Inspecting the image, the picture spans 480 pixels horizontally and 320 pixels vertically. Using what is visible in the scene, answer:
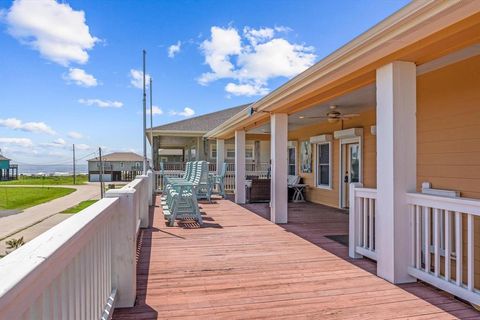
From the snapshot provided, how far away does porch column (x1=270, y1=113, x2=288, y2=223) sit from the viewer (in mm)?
6574

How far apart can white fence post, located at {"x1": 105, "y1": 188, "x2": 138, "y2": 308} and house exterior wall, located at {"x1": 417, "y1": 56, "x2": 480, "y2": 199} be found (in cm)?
399

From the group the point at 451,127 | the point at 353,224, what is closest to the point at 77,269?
the point at 353,224

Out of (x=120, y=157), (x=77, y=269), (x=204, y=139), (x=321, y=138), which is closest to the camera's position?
(x=77, y=269)

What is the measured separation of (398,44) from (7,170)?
214 ft

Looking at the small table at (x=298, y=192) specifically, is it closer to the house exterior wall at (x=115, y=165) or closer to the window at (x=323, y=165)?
the window at (x=323, y=165)

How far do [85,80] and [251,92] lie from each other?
15.1 m

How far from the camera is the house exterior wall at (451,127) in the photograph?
4164 mm

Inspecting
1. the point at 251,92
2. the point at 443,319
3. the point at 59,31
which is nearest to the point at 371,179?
the point at 443,319

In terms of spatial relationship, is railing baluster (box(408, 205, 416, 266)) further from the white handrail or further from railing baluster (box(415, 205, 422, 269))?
the white handrail

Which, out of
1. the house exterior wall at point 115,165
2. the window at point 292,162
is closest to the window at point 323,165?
the window at point 292,162

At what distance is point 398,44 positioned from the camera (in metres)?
3.00

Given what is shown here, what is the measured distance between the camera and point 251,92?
29.0 metres

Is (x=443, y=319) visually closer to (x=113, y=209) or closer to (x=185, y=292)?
(x=185, y=292)

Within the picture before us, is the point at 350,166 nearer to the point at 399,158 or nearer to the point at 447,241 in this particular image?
the point at 399,158
